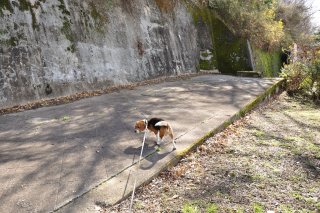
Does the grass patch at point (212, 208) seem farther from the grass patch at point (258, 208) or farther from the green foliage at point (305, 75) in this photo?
the green foliage at point (305, 75)

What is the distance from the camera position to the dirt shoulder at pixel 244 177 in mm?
3604

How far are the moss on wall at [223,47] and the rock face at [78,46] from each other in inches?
111

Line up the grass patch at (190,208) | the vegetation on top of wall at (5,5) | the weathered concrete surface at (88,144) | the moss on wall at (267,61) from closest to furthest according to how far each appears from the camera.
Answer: the grass patch at (190,208) → the weathered concrete surface at (88,144) → the vegetation on top of wall at (5,5) → the moss on wall at (267,61)

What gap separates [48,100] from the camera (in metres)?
8.81

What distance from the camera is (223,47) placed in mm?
17594

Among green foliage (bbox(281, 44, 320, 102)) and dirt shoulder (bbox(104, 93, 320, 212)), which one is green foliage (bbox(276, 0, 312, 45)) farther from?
dirt shoulder (bbox(104, 93, 320, 212))

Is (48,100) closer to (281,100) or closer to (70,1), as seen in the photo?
(70,1)

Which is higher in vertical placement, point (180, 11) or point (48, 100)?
point (180, 11)

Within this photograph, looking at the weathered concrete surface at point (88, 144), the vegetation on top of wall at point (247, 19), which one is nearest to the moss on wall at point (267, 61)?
the vegetation on top of wall at point (247, 19)

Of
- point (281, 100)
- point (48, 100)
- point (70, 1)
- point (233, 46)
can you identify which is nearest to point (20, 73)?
point (48, 100)

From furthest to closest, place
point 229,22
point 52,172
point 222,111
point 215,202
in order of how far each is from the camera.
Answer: point 229,22
point 222,111
point 52,172
point 215,202

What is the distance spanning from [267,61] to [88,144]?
18.3 metres

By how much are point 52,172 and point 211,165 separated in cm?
216

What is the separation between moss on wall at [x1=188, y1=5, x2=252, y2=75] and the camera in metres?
17.2
